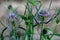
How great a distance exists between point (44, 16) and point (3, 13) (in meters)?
1.31

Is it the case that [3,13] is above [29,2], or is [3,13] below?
below

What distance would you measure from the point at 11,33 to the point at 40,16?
0.10 m

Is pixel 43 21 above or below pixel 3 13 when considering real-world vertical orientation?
above

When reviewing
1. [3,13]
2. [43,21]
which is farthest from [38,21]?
[3,13]

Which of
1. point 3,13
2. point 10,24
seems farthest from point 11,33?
point 3,13

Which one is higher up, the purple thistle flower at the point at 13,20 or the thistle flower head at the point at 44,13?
the thistle flower head at the point at 44,13

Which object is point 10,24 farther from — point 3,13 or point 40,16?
point 3,13

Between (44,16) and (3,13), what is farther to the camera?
(3,13)

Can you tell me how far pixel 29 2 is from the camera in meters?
0.59

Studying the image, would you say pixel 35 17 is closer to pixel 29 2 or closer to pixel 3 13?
pixel 29 2

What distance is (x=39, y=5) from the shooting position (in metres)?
0.63

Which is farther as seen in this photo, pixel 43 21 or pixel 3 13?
pixel 3 13

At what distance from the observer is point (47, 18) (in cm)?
56

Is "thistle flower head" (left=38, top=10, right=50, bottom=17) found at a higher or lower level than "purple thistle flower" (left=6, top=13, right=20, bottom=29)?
higher
